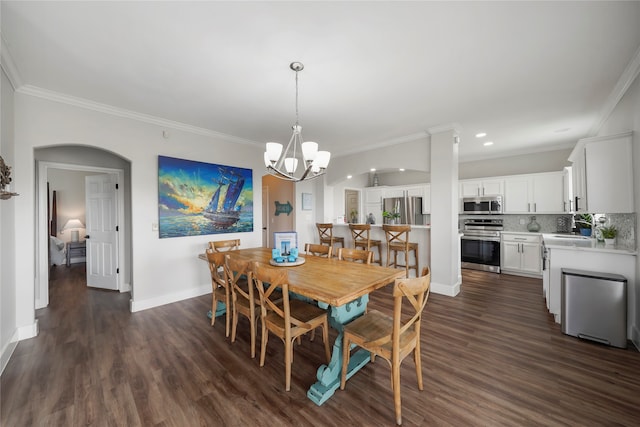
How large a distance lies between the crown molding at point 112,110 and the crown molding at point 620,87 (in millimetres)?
4855

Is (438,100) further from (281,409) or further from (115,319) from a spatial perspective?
(115,319)

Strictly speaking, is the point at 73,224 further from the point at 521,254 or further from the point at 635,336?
the point at 521,254

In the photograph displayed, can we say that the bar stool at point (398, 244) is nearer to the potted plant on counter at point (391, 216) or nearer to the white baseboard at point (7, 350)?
the potted plant on counter at point (391, 216)

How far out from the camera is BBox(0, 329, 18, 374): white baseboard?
2162 millimetres

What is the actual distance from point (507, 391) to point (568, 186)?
4.49 metres

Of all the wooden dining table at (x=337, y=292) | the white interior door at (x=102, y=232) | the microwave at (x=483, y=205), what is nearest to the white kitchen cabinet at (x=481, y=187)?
the microwave at (x=483, y=205)

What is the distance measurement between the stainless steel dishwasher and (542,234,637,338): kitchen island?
0.40 feet

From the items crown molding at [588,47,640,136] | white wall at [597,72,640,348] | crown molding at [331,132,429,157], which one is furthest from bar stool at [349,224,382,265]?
crown molding at [588,47,640,136]

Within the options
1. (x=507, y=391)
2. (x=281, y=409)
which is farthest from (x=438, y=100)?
(x=281, y=409)

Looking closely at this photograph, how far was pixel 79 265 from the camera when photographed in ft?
20.1

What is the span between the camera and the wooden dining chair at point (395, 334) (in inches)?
61.7

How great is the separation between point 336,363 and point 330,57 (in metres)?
2.52

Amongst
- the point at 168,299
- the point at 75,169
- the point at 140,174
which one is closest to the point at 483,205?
the point at 168,299

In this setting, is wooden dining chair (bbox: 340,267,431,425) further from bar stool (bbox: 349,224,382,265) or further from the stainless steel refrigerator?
the stainless steel refrigerator
